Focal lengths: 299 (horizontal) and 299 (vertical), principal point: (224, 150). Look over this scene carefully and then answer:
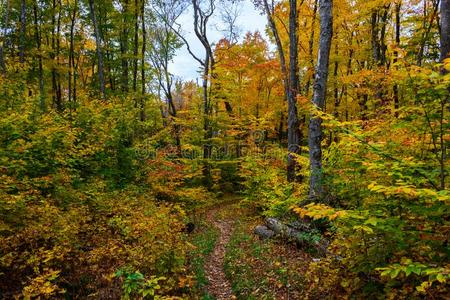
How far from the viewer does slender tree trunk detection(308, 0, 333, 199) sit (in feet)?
25.7

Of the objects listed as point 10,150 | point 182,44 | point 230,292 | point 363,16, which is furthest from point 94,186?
point 182,44

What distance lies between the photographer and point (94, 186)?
8.69 m

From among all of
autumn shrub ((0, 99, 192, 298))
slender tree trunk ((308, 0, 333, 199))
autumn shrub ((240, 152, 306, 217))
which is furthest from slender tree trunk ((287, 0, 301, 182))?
autumn shrub ((0, 99, 192, 298))

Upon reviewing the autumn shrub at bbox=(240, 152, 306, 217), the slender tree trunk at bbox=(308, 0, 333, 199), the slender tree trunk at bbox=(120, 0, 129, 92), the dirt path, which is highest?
the slender tree trunk at bbox=(120, 0, 129, 92)

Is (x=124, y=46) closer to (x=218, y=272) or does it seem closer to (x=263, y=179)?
(x=263, y=179)

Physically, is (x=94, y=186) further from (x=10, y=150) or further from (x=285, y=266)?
(x=285, y=266)

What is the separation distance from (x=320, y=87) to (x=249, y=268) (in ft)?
16.3

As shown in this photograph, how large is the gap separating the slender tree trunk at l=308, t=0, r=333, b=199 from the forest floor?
1.85 metres

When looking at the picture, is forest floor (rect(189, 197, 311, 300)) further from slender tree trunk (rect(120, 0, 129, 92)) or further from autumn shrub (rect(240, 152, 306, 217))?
slender tree trunk (rect(120, 0, 129, 92))

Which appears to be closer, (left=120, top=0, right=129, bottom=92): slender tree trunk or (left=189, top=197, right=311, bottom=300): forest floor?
(left=189, top=197, right=311, bottom=300): forest floor

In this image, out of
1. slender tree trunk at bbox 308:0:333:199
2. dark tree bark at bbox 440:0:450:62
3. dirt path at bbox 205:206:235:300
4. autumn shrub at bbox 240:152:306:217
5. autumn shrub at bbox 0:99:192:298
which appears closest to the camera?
autumn shrub at bbox 0:99:192:298

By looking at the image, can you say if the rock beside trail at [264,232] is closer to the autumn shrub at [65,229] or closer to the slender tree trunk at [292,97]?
the slender tree trunk at [292,97]

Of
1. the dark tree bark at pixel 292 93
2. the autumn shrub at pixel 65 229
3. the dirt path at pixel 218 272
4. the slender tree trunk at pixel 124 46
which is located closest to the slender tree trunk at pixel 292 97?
the dark tree bark at pixel 292 93

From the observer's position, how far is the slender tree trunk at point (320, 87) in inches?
309
